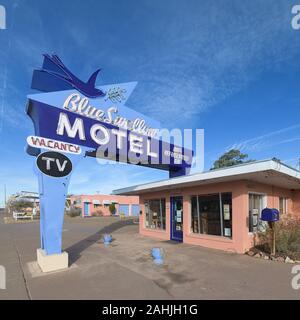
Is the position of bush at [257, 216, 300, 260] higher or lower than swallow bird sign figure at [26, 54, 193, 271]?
lower

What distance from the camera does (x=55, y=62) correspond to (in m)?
8.62

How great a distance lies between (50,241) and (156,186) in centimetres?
680

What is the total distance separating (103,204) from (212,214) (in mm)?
38311

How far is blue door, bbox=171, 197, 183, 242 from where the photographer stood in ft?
44.0

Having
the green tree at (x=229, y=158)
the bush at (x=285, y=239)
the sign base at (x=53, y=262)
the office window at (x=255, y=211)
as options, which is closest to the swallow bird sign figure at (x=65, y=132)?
the sign base at (x=53, y=262)

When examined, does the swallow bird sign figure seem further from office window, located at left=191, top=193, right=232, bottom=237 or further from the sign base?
office window, located at left=191, top=193, right=232, bottom=237

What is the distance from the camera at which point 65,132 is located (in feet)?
28.4

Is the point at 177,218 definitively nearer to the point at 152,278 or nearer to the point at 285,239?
the point at 285,239

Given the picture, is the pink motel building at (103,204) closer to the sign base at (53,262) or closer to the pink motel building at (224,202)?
the pink motel building at (224,202)

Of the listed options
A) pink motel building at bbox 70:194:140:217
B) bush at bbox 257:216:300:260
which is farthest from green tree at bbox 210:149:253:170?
bush at bbox 257:216:300:260

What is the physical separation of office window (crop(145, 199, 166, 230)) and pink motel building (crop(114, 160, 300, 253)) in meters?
0.04

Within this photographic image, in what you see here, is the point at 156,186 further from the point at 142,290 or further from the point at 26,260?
the point at 142,290

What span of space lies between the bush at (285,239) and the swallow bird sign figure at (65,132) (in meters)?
6.01
